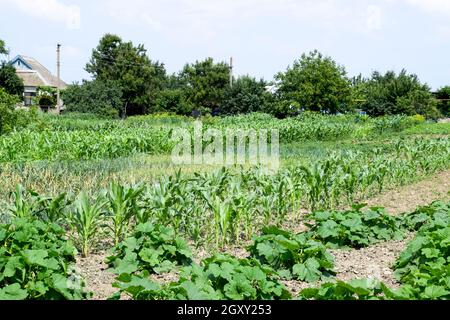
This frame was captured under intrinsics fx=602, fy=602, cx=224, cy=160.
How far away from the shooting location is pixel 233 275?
13.7ft

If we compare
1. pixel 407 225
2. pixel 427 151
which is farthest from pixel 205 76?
pixel 407 225

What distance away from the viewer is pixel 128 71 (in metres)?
51.7

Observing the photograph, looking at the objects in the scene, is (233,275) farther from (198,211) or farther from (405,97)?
(405,97)

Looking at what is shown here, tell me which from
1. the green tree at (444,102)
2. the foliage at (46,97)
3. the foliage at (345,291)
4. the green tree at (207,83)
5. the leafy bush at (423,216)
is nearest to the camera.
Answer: the foliage at (345,291)

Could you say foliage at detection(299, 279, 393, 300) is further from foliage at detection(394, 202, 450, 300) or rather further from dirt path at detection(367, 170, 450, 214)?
dirt path at detection(367, 170, 450, 214)

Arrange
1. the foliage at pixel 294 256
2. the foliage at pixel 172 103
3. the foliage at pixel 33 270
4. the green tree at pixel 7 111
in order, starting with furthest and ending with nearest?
the foliage at pixel 172 103
the green tree at pixel 7 111
the foliage at pixel 294 256
the foliage at pixel 33 270

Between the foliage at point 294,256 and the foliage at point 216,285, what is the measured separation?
0.76m

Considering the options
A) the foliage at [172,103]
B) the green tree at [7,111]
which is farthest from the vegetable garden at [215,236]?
the foliage at [172,103]

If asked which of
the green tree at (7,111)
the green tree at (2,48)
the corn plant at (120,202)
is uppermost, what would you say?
the green tree at (2,48)

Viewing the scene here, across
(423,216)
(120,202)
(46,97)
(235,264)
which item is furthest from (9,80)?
(235,264)

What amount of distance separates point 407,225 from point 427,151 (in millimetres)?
9686

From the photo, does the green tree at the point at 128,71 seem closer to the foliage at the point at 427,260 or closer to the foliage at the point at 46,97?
the foliage at the point at 46,97

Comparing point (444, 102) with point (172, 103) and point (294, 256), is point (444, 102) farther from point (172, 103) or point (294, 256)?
point (294, 256)

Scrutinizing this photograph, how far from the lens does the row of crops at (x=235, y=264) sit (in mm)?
3943
